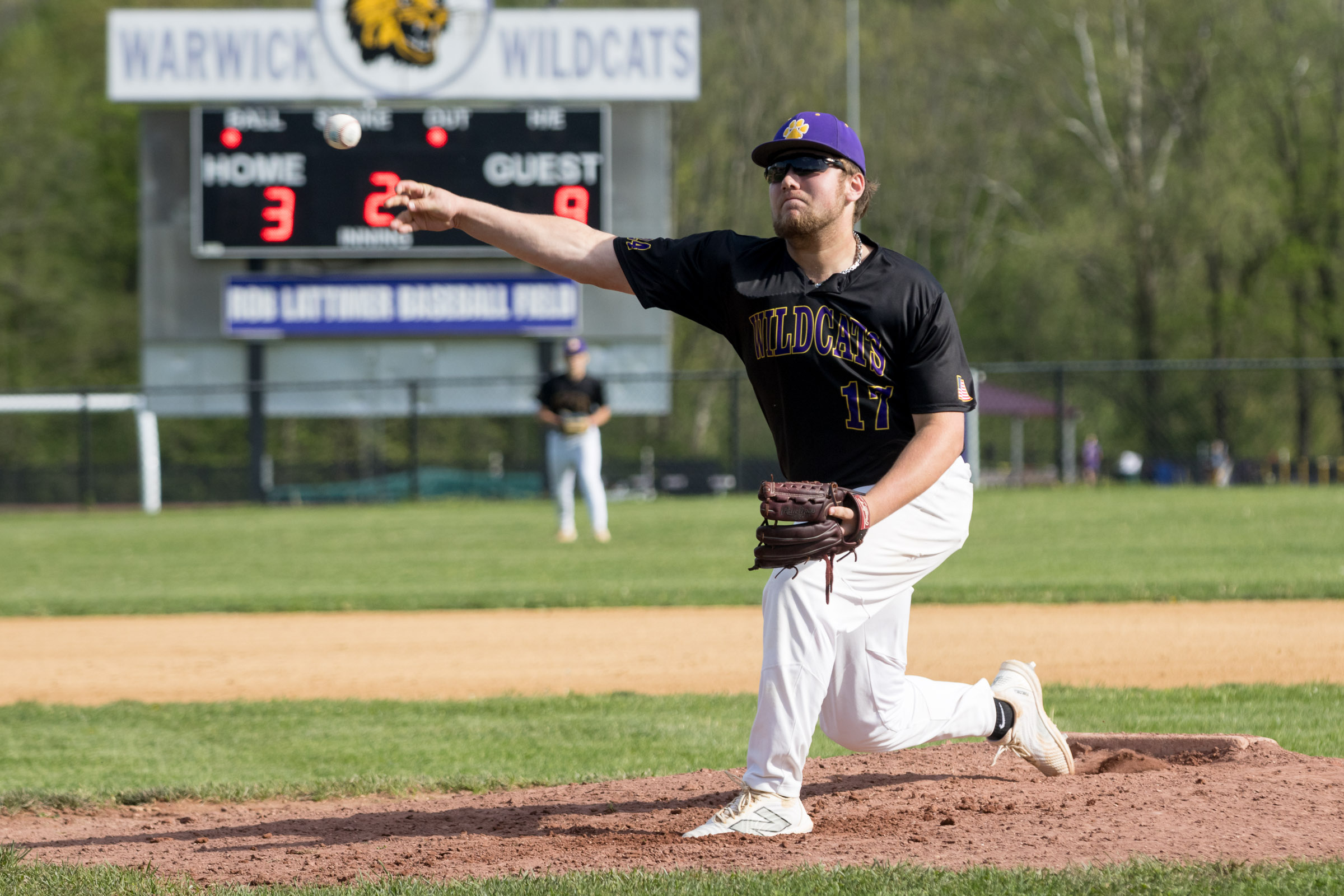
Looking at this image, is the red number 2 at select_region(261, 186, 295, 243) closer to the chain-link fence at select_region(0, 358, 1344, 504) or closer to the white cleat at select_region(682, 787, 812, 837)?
the chain-link fence at select_region(0, 358, 1344, 504)

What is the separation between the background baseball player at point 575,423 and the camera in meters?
14.0

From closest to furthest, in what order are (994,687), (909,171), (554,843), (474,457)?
(554,843), (994,687), (474,457), (909,171)

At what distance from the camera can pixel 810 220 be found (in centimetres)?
377

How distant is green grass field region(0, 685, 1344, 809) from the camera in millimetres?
5105

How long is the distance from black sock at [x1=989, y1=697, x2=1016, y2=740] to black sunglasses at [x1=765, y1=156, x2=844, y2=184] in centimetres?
175

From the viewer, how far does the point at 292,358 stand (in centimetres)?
2333

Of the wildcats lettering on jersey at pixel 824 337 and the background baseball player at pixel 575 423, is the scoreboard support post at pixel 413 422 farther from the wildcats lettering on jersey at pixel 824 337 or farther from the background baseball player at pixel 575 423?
the wildcats lettering on jersey at pixel 824 337

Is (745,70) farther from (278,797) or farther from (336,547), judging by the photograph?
(278,797)

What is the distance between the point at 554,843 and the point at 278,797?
1481mm

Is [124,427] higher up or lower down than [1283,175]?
lower down

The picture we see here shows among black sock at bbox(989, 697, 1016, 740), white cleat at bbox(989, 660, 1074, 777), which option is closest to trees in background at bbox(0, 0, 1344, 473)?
white cleat at bbox(989, 660, 1074, 777)

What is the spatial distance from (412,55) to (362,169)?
12.0 ft

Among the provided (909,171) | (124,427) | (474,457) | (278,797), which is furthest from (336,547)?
(909,171)

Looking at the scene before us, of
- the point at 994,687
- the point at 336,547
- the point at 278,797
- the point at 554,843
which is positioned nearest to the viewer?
the point at 554,843
